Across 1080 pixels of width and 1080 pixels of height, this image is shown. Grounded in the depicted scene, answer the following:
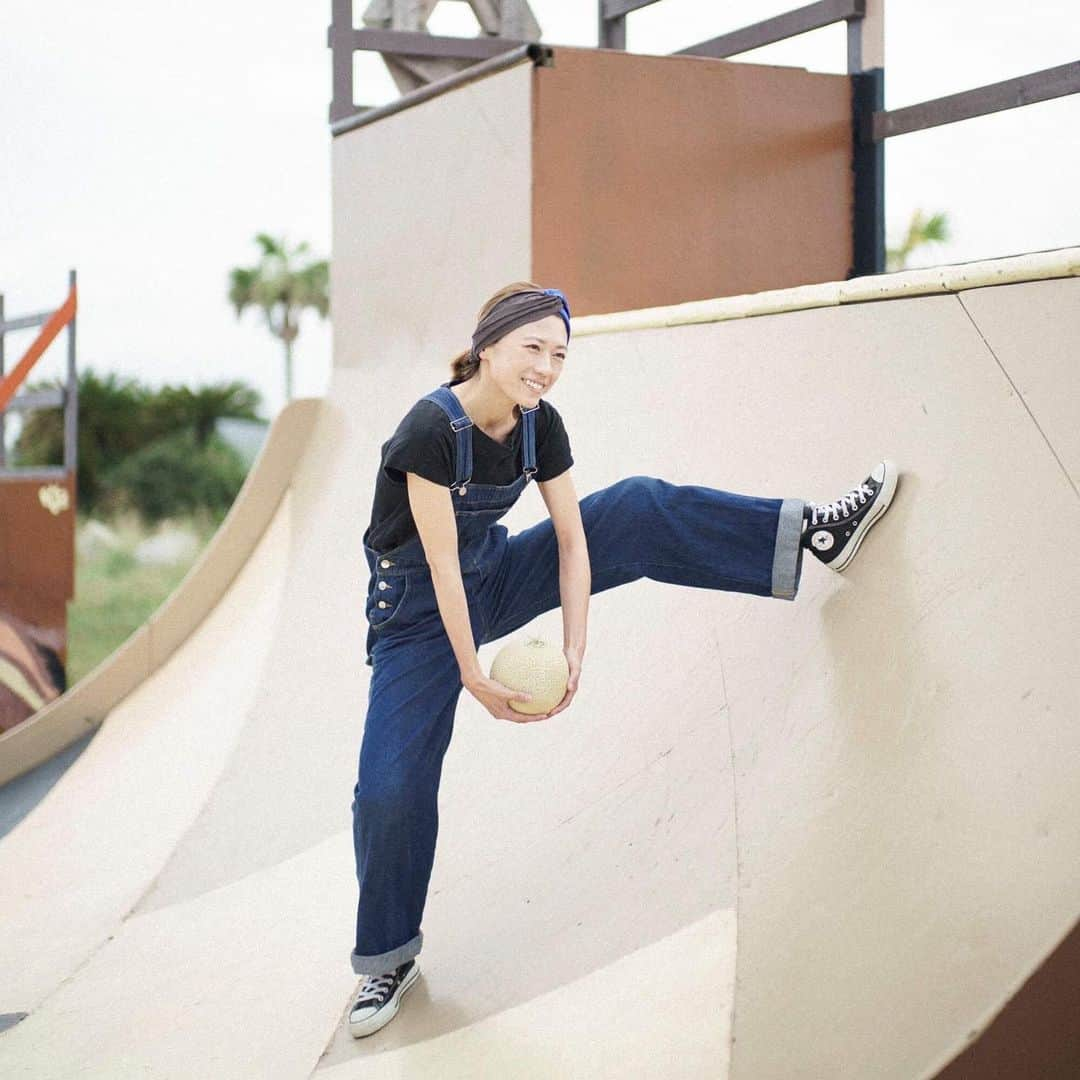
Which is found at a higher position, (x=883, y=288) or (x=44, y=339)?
(x=44, y=339)

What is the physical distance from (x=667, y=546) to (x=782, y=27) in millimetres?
3610

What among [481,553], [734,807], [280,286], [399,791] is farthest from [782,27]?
[280,286]

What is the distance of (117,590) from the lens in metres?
21.6

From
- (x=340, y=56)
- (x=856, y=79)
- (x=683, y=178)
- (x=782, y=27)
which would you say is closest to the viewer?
(x=683, y=178)

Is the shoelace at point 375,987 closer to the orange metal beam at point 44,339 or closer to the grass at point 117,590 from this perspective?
the orange metal beam at point 44,339

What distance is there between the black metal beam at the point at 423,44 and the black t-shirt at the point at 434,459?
4270 millimetres

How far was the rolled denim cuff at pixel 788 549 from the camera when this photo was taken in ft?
9.52

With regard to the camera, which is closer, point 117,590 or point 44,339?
point 44,339

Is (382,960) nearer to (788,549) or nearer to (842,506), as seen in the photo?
(788,549)

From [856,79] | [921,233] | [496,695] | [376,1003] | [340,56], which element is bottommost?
[376,1003]

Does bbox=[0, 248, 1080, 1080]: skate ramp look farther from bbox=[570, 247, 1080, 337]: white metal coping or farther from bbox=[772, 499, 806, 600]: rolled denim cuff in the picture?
bbox=[772, 499, 806, 600]: rolled denim cuff

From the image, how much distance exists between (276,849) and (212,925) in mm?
357

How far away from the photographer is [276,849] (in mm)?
4086

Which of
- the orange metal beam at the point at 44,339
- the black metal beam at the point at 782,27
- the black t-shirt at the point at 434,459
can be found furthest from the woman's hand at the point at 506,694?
the orange metal beam at the point at 44,339
